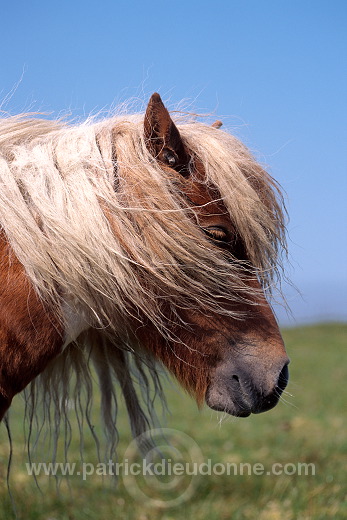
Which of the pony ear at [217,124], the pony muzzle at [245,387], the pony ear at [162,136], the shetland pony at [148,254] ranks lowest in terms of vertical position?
the pony muzzle at [245,387]

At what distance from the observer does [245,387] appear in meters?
2.40

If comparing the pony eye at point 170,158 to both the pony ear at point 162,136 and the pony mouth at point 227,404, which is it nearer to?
the pony ear at point 162,136

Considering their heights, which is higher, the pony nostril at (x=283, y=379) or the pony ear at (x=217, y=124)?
the pony ear at (x=217, y=124)

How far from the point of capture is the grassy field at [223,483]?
391 cm

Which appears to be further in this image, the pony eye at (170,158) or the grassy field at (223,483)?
the grassy field at (223,483)

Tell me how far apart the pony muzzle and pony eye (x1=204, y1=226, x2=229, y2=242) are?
1.62ft

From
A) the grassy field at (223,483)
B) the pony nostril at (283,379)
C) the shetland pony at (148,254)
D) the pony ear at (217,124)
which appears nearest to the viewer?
the shetland pony at (148,254)

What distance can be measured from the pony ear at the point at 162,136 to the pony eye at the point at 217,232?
A: 0.28 meters

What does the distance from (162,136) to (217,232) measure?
42 cm

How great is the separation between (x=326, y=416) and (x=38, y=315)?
6316 mm

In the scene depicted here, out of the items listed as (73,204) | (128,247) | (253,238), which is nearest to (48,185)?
(73,204)

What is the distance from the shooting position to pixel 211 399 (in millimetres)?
2502

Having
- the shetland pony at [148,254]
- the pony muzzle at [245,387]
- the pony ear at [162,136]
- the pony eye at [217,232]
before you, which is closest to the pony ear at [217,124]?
the shetland pony at [148,254]

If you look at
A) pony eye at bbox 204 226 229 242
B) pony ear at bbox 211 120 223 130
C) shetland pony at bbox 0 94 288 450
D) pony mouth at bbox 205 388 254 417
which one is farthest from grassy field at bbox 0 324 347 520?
pony ear at bbox 211 120 223 130
